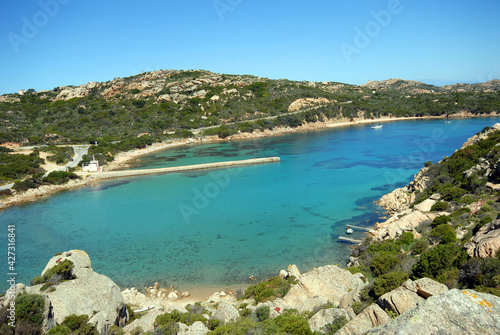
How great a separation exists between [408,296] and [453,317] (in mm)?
3851

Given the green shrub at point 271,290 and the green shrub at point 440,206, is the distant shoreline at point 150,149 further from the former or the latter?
the green shrub at point 440,206

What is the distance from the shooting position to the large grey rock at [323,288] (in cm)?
1026

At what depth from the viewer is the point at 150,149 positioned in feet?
206

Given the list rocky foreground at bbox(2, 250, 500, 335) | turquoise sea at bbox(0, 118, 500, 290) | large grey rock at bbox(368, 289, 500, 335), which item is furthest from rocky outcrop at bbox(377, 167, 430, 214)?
large grey rock at bbox(368, 289, 500, 335)

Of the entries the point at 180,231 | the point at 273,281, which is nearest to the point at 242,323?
the point at 273,281

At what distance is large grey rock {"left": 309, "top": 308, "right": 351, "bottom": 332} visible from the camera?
788 centimetres

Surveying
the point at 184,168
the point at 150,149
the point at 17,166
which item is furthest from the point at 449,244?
the point at 150,149

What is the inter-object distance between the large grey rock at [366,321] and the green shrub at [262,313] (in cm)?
310

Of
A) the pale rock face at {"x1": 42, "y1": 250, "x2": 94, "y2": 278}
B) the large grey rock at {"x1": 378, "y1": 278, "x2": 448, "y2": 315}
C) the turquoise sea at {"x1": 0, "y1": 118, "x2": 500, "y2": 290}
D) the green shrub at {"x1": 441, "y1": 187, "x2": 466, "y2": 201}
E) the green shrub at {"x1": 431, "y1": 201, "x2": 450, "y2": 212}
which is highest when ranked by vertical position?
the large grey rock at {"x1": 378, "y1": 278, "x2": 448, "y2": 315}

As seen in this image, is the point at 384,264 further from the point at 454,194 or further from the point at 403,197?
the point at 403,197

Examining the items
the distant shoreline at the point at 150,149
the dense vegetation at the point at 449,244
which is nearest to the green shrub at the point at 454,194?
the dense vegetation at the point at 449,244

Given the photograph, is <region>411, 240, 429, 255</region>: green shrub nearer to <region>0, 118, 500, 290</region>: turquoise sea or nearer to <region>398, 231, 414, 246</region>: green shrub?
<region>398, 231, 414, 246</region>: green shrub

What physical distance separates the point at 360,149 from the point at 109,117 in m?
66.6

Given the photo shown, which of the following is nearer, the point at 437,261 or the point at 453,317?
the point at 453,317
